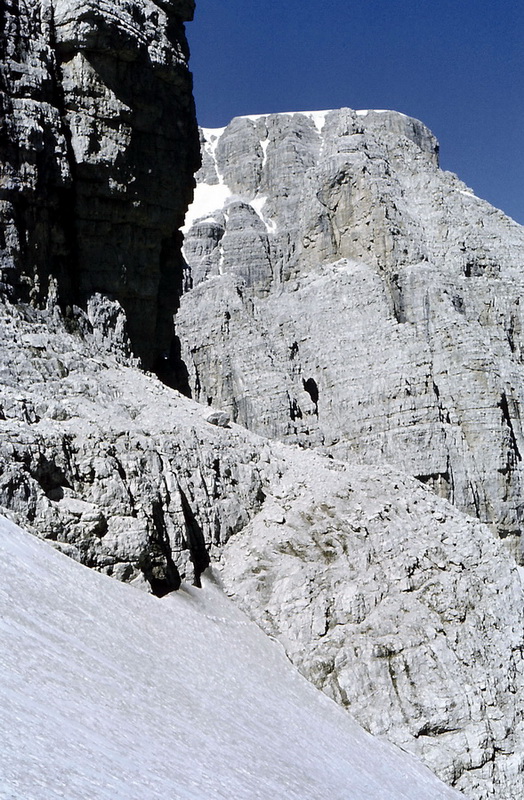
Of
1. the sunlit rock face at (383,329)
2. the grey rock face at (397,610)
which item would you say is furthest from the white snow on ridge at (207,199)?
the grey rock face at (397,610)

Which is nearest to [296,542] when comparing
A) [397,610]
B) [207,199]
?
[397,610]

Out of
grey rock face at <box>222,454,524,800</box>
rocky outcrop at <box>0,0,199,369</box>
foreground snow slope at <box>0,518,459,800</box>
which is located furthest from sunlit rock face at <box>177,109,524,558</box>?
foreground snow slope at <box>0,518,459,800</box>

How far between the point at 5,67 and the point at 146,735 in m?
24.4

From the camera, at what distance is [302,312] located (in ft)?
181

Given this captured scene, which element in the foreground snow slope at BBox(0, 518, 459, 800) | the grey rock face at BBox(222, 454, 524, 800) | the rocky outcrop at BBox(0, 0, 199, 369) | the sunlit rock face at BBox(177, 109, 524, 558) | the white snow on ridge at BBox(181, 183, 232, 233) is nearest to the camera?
the foreground snow slope at BBox(0, 518, 459, 800)

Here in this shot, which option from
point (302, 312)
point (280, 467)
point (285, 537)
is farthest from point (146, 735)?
point (302, 312)

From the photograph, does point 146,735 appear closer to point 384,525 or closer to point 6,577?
point 6,577

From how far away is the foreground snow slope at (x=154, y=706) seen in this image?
11992 millimetres

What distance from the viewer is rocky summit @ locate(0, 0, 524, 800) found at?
75.9ft

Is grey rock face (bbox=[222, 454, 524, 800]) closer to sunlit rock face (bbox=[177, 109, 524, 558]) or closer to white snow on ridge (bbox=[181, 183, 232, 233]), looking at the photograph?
sunlit rock face (bbox=[177, 109, 524, 558])

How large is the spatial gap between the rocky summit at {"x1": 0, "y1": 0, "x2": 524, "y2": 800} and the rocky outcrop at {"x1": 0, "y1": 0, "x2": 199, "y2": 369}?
0.09 metres

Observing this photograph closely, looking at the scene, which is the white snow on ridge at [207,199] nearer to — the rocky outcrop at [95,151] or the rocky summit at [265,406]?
the rocky summit at [265,406]

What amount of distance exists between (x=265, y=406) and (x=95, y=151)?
17931mm

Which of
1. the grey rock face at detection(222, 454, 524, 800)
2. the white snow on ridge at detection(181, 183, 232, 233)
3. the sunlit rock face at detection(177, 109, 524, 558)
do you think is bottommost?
the grey rock face at detection(222, 454, 524, 800)
